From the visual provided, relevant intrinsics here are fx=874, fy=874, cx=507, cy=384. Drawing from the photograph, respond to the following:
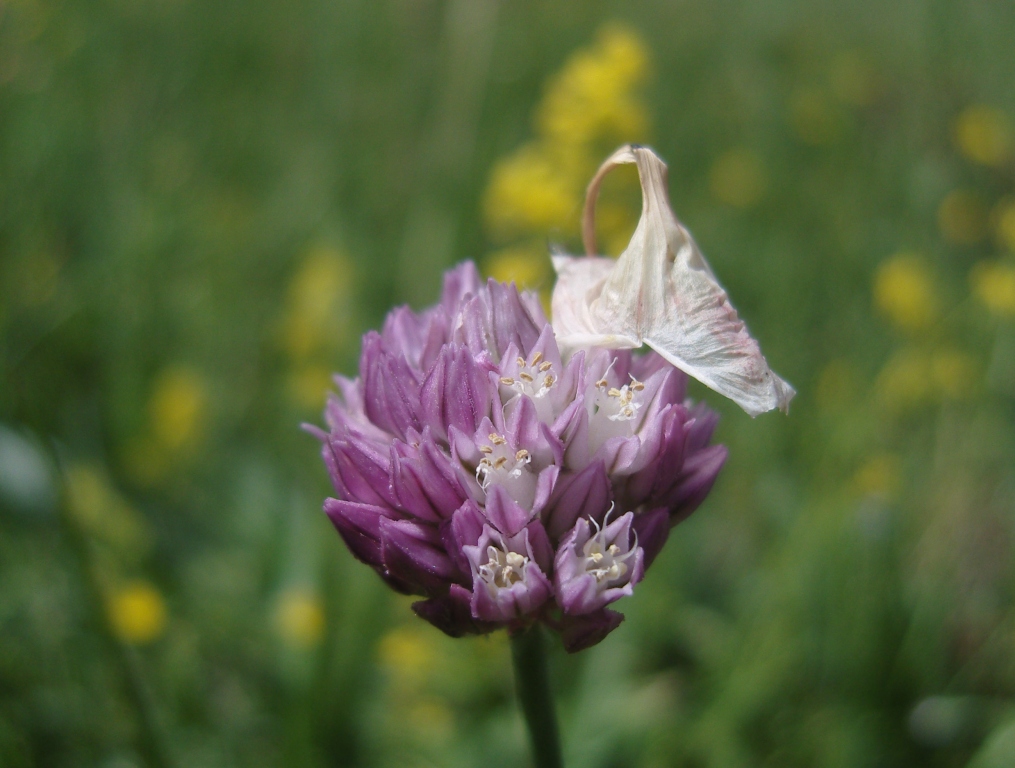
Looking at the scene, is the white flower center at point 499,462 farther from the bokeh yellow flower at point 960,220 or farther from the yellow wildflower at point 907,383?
the bokeh yellow flower at point 960,220

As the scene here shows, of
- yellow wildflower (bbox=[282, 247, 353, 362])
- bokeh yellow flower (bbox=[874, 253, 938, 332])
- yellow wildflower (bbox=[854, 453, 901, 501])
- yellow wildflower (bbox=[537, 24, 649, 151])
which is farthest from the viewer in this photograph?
yellow wildflower (bbox=[282, 247, 353, 362])

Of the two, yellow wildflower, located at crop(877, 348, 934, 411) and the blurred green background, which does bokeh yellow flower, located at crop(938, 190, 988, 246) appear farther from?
yellow wildflower, located at crop(877, 348, 934, 411)

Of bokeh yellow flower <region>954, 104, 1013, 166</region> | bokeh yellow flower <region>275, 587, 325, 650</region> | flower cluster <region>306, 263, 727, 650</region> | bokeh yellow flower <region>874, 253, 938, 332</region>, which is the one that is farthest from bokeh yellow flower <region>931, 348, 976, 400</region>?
bokeh yellow flower <region>275, 587, 325, 650</region>

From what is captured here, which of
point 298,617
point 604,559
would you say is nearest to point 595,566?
point 604,559

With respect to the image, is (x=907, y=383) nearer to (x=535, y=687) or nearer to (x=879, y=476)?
(x=879, y=476)

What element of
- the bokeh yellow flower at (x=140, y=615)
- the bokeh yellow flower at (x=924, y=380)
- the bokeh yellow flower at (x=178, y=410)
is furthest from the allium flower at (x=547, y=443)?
the bokeh yellow flower at (x=924, y=380)

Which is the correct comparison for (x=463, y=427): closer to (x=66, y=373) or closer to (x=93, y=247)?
(x=66, y=373)
